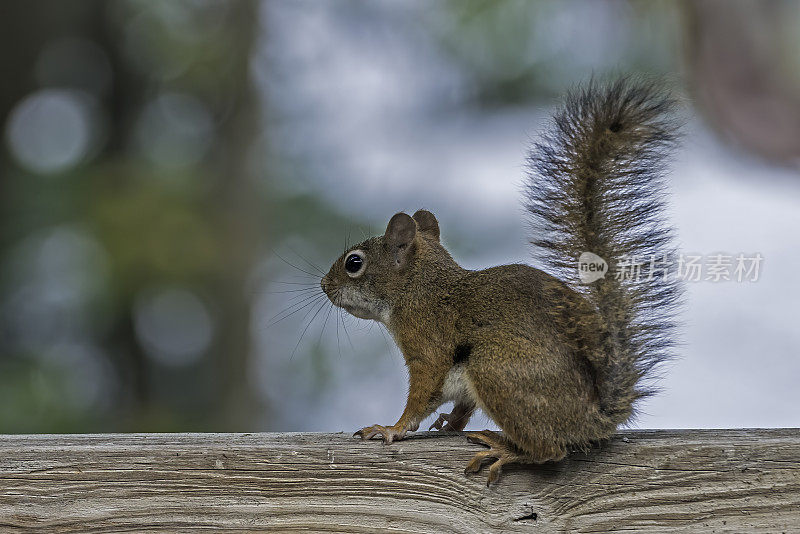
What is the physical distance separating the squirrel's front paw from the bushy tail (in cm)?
35

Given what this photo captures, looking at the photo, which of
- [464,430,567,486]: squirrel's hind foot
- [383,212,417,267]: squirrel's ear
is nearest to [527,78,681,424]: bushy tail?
[464,430,567,486]: squirrel's hind foot

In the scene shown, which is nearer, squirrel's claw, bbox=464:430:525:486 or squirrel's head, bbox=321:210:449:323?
squirrel's claw, bbox=464:430:525:486

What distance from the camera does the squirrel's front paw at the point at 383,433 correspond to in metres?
1.36

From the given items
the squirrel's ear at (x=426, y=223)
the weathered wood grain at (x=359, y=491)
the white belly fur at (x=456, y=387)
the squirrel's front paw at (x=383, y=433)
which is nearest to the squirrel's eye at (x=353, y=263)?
the squirrel's ear at (x=426, y=223)

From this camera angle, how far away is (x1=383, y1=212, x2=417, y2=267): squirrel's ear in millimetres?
1949

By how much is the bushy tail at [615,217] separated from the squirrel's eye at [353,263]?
653mm

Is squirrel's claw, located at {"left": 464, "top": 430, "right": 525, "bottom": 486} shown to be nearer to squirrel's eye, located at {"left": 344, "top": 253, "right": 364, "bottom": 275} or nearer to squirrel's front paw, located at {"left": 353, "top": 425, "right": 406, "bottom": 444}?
squirrel's front paw, located at {"left": 353, "top": 425, "right": 406, "bottom": 444}

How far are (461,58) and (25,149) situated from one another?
88.6 inches

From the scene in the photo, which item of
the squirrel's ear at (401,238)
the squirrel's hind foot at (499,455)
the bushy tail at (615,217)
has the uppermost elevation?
the squirrel's ear at (401,238)

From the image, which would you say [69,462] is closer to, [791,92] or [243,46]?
[791,92]

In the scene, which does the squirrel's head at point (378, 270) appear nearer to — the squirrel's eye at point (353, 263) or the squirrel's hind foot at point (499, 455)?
the squirrel's eye at point (353, 263)

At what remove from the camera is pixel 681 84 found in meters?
1.40

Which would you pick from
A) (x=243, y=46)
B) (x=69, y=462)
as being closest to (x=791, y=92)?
(x=69, y=462)

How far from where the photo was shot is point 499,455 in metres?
1.31
